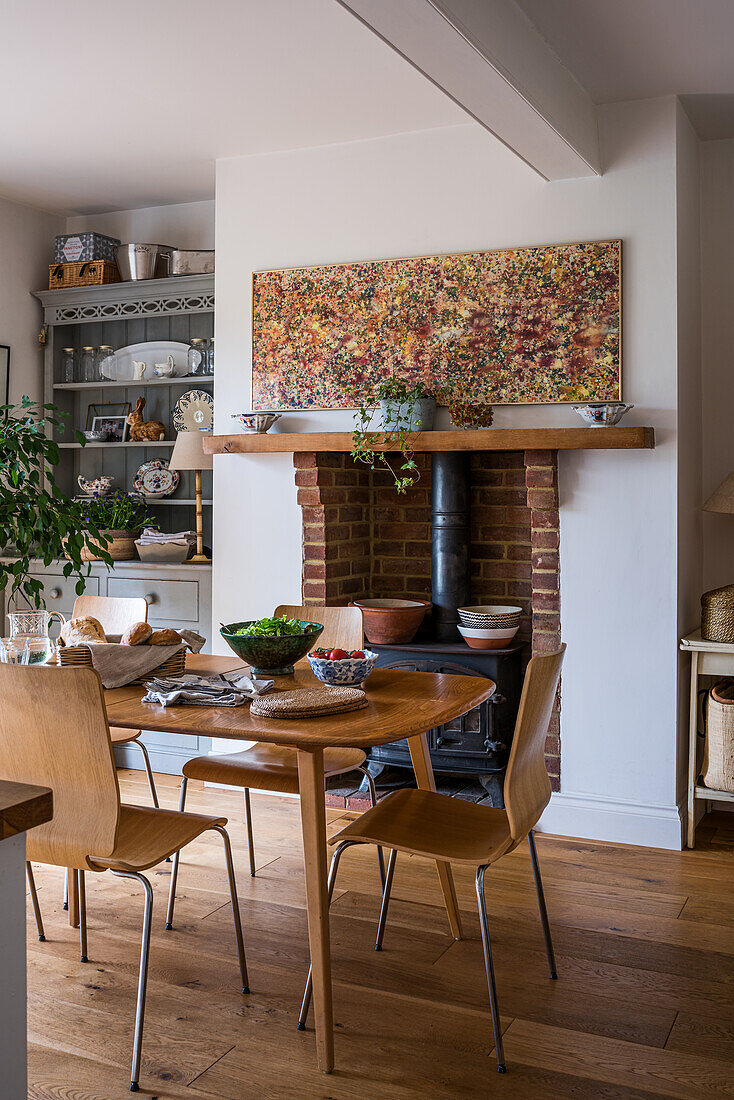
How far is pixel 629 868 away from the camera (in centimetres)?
351

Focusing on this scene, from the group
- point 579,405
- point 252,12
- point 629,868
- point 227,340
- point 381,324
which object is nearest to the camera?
point 252,12

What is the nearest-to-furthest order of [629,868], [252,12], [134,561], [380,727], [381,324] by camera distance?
1. [380,727]
2. [252,12]
3. [629,868]
4. [381,324]
5. [134,561]

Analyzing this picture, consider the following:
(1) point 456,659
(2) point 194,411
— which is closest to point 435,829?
(1) point 456,659

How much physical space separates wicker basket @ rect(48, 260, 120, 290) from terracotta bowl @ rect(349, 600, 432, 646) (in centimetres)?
223

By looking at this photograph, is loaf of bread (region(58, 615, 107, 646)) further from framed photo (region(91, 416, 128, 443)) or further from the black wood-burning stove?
framed photo (region(91, 416, 128, 443))

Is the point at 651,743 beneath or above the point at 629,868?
above

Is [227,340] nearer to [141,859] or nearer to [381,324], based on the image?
[381,324]

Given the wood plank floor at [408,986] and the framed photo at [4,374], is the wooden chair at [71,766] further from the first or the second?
the framed photo at [4,374]

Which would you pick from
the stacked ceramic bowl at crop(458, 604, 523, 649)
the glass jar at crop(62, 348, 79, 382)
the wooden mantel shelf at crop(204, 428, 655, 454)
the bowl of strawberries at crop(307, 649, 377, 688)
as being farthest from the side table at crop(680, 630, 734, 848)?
the glass jar at crop(62, 348, 79, 382)

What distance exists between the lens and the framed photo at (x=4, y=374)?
199 inches

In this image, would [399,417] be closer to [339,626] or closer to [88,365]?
[339,626]

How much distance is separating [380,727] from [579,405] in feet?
6.44

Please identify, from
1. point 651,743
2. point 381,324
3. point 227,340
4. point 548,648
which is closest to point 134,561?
point 227,340

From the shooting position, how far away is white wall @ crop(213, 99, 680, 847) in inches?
145
